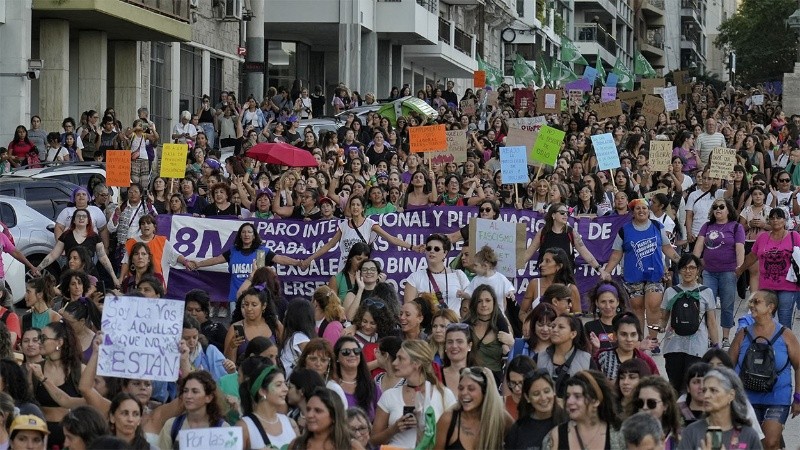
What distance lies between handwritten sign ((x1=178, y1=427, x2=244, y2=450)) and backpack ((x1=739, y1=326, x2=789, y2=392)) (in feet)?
12.7

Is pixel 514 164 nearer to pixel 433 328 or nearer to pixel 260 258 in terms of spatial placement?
pixel 260 258

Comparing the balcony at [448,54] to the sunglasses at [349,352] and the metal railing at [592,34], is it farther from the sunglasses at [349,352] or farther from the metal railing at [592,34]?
the sunglasses at [349,352]

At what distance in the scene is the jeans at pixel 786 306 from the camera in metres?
15.3

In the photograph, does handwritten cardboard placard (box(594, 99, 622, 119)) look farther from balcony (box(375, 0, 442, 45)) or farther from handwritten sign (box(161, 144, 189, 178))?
balcony (box(375, 0, 442, 45))

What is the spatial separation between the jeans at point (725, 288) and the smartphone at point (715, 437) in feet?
26.3

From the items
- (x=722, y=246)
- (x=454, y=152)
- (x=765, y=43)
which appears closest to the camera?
(x=722, y=246)

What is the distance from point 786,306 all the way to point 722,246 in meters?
1.21

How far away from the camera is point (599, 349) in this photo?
443 inches

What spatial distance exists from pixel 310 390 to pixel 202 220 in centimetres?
980

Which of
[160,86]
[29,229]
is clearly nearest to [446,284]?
[29,229]

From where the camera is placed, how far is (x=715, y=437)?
8406 millimetres

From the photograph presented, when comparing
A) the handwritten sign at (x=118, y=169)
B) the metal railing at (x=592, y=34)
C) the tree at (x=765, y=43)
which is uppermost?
the metal railing at (x=592, y=34)

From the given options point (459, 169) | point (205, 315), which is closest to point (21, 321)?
point (205, 315)

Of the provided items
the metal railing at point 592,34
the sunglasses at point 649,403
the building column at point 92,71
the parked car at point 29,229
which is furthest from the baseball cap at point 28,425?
the metal railing at point 592,34
